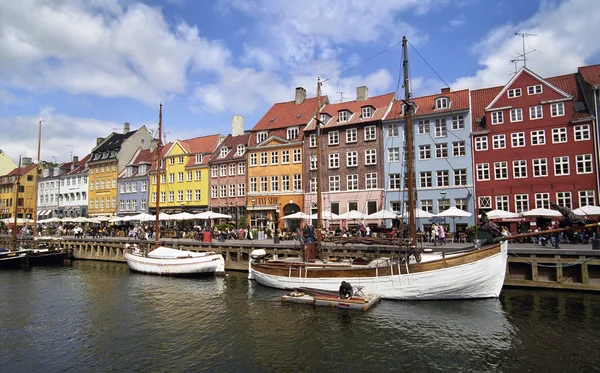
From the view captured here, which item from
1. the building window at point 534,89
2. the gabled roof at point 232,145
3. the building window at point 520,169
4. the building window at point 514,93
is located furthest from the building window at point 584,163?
the gabled roof at point 232,145

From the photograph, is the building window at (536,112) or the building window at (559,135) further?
the building window at (536,112)

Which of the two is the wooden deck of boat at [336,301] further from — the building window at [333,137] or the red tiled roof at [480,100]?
the building window at [333,137]

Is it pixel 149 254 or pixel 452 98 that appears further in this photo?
pixel 452 98

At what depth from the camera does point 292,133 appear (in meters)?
47.8

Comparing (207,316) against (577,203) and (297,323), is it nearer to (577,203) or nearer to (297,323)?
(297,323)

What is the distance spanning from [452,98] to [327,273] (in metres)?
26.5

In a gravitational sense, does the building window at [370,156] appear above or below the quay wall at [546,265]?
above

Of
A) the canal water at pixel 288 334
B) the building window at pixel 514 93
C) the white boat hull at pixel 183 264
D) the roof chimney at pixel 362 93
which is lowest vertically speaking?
the canal water at pixel 288 334

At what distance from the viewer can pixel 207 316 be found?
18422 mm

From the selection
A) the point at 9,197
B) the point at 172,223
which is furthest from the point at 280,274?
the point at 9,197

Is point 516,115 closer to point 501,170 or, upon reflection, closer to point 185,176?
point 501,170

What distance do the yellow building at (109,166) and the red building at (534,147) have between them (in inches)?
2032

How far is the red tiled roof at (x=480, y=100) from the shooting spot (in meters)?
38.8

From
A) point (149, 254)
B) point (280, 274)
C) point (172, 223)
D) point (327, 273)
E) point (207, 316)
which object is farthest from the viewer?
point (172, 223)
